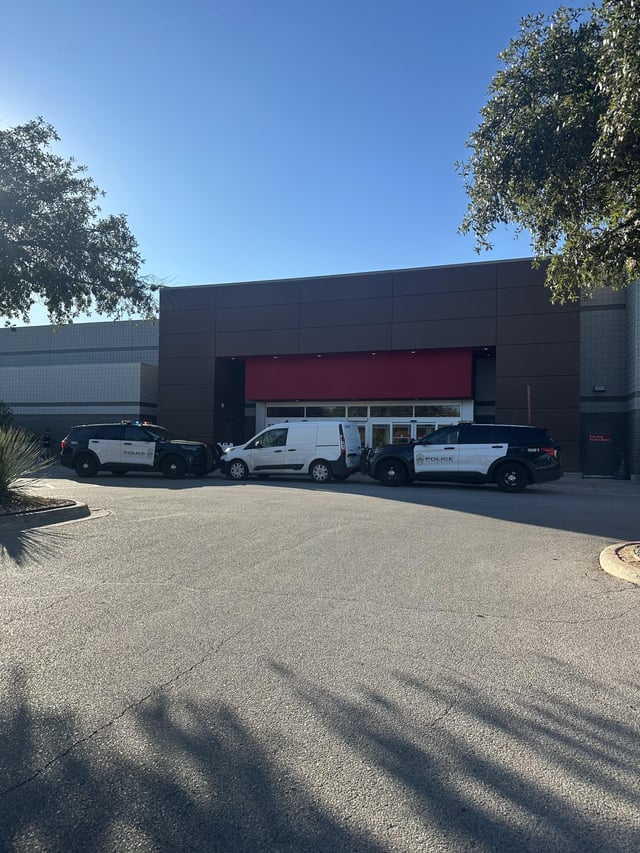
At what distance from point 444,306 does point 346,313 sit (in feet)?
13.1

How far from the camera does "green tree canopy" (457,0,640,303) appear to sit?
7602mm

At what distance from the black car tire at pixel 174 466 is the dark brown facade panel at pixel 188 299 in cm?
1014

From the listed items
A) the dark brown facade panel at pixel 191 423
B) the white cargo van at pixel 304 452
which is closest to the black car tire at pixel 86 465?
the white cargo van at pixel 304 452

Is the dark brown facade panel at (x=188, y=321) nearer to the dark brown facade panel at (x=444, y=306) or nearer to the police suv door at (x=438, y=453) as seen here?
the dark brown facade panel at (x=444, y=306)

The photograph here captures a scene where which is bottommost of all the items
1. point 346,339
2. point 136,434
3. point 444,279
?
point 136,434

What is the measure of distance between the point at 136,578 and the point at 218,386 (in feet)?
71.4

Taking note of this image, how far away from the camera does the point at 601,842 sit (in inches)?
98.2

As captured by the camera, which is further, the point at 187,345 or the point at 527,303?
the point at 187,345

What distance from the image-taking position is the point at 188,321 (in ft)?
92.6

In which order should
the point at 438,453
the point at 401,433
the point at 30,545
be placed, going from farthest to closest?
the point at 401,433, the point at 438,453, the point at 30,545

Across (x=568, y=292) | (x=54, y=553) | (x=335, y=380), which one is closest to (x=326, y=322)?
(x=335, y=380)

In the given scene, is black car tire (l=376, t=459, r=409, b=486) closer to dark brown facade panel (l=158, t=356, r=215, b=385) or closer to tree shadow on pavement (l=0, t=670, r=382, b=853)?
dark brown facade panel (l=158, t=356, r=215, b=385)

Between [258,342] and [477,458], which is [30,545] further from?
[258,342]

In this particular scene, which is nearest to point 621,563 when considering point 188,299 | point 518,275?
point 518,275
